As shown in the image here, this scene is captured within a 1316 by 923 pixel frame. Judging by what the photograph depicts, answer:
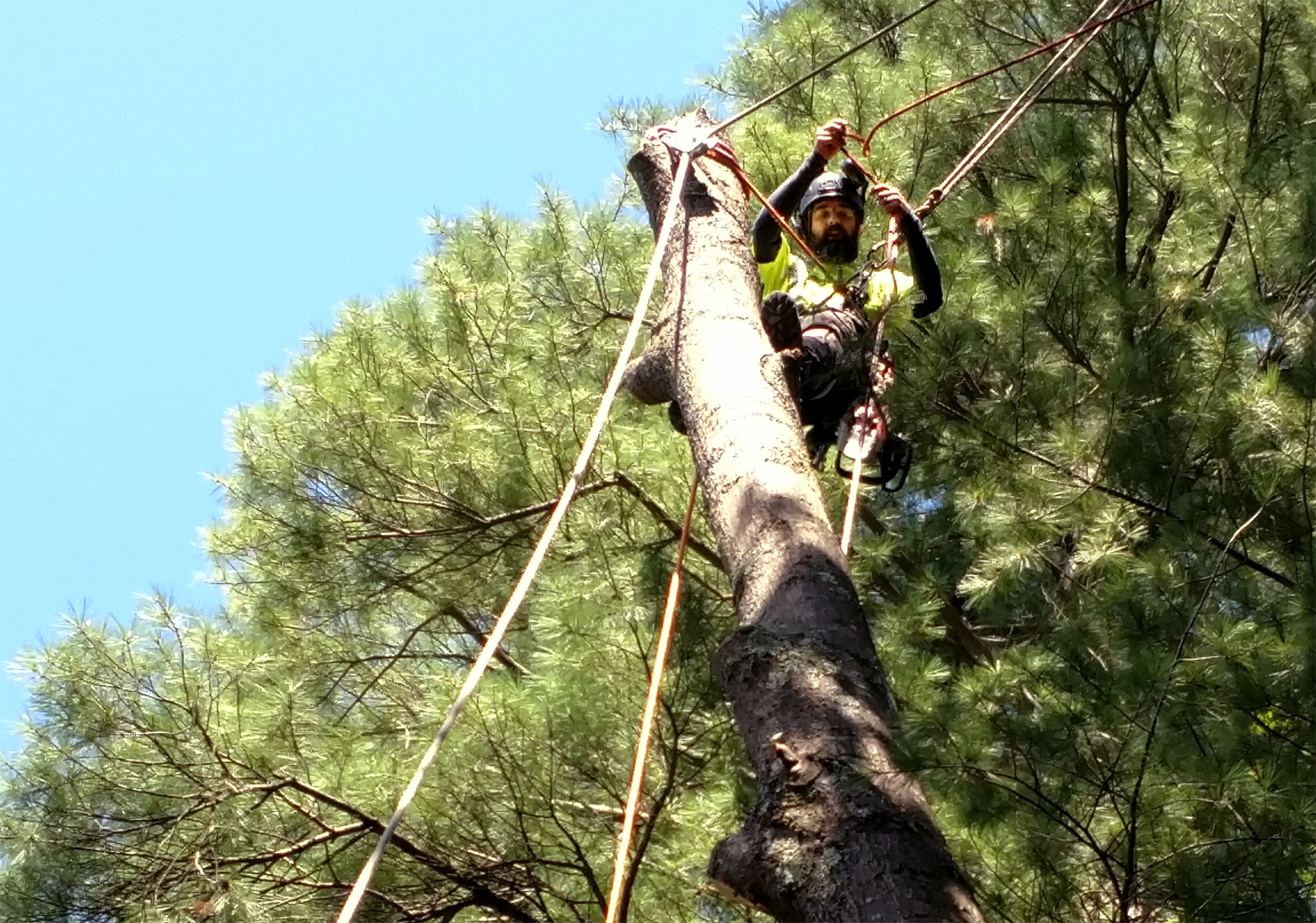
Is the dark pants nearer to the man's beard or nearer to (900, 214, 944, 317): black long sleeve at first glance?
(900, 214, 944, 317): black long sleeve

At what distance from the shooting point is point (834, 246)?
3.20 meters

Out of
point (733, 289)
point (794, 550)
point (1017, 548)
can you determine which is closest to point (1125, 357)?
point (1017, 548)

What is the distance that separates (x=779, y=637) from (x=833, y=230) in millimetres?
1618

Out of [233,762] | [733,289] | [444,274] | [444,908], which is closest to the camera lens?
[733,289]

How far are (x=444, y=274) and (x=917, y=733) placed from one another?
2.35 m

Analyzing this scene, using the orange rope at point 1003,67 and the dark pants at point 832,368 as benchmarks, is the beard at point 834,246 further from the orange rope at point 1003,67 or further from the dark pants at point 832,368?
the dark pants at point 832,368

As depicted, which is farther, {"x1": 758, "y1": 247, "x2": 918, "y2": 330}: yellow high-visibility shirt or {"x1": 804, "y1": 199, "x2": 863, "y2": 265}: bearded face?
{"x1": 804, "y1": 199, "x2": 863, "y2": 265}: bearded face

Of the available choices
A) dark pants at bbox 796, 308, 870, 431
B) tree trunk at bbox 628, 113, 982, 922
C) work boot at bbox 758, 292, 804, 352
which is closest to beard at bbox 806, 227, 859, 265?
dark pants at bbox 796, 308, 870, 431

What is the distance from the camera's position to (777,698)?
168 centimetres

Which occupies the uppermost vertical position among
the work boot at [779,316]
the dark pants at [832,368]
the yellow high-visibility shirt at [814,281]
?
the yellow high-visibility shirt at [814,281]

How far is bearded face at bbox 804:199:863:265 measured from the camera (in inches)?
124

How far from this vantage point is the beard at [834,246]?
3.19 meters

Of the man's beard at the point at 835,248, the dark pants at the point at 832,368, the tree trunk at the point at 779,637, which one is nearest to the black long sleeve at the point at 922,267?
the dark pants at the point at 832,368

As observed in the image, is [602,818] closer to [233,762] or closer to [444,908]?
[444,908]
